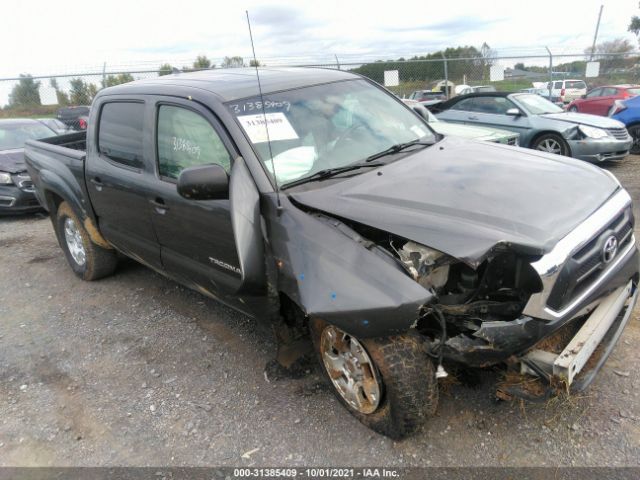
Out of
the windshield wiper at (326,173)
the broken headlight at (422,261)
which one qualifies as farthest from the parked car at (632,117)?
the broken headlight at (422,261)

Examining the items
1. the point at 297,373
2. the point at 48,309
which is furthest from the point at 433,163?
the point at 48,309

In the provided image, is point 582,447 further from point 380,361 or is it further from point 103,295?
point 103,295

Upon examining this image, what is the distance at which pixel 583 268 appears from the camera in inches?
94.0

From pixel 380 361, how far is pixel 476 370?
953 mm

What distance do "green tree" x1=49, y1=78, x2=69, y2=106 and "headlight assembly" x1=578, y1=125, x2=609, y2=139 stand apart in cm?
1231

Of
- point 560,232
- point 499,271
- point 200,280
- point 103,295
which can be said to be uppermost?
point 560,232

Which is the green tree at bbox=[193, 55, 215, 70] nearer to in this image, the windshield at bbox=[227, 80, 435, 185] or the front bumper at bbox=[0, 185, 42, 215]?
the front bumper at bbox=[0, 185, 42, 215]

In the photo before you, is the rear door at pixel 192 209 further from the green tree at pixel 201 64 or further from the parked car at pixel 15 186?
the green tree at pixel 201 64

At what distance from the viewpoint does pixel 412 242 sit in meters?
2.43

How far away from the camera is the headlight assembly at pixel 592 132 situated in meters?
8.59

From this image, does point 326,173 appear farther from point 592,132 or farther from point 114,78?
point 114,78

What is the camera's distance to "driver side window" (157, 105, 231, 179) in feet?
10.2

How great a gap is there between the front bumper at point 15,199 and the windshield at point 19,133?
3.43 ft

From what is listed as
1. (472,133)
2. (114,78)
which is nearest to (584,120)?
(472,133)
